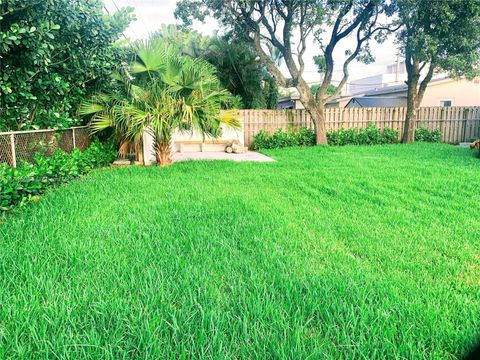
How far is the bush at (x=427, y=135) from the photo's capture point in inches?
576

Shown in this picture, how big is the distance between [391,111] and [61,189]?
554 inches

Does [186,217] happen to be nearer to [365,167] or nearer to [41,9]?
[41,9]

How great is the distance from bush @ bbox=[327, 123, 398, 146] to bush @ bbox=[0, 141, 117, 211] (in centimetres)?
950

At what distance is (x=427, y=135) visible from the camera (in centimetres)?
1473

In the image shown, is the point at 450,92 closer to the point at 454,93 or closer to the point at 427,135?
the point at 454,93

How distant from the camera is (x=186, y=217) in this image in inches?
151

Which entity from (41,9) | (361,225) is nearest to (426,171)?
(361,225)

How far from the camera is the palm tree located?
289 inches

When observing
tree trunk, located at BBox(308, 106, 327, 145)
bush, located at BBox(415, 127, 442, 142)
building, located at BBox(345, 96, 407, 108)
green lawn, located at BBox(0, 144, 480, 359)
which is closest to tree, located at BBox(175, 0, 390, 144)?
tree trunk, located at BBox(308, 106, 327, 145)

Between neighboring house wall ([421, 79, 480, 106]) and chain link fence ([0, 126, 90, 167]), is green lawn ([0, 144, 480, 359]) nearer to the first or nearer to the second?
chain link fence ([0, 126, 90, 167])

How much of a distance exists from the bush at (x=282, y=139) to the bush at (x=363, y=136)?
91 centimetres

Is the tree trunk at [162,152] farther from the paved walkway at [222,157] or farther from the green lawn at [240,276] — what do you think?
the green lawn at [240,276]

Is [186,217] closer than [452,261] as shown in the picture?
No

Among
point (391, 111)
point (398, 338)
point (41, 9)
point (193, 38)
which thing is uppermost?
point (193, 38)
